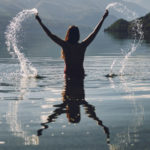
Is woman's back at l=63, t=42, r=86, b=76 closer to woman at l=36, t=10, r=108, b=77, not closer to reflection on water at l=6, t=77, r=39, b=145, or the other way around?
woman at l=36, t=10, r=108, b=77

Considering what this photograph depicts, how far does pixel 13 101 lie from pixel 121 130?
428 centimetres

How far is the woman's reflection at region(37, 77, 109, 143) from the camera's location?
8.05 m

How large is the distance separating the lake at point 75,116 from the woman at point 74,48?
560 mm

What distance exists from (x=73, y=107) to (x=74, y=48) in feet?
14.8

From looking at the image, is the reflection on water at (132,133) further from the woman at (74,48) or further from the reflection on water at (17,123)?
the woman at (74,48)

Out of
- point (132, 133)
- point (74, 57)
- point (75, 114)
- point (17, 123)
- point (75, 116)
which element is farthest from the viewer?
point (74, 57)

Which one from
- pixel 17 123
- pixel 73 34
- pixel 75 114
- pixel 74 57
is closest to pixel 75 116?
pixel 75 114

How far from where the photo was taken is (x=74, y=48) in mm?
13453

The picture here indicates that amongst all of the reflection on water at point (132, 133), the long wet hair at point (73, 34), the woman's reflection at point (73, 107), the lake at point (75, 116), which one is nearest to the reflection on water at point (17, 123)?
the lake at point (75, 116)

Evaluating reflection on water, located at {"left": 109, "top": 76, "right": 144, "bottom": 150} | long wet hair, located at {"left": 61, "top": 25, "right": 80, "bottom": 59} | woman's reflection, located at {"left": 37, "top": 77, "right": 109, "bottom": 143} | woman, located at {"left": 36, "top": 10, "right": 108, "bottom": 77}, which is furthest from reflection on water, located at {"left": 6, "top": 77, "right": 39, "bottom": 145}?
long wet hair, located at {"left": 61, "top": 25, "right": 80, "bottom": 59}

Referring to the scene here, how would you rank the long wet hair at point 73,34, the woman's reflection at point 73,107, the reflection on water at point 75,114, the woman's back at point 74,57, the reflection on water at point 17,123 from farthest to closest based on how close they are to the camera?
the woman's back at point 74,57, the long wet hair at point 73,34, the woman's reflection at point 73,107, the reflection on water at point 17,123, the reflection on water at point 75,114

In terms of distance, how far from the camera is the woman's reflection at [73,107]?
8052mm

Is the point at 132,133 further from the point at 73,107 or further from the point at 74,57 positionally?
the point at 74,57

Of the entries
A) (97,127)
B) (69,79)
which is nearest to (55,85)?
(69,79)
